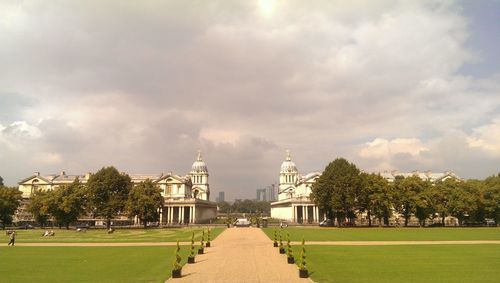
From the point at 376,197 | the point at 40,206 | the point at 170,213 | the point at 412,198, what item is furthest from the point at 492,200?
the point at 40,206

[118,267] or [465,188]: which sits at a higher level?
[465,188]

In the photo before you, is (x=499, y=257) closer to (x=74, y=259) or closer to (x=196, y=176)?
(x=74, y=259)

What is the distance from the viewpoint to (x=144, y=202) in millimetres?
84062

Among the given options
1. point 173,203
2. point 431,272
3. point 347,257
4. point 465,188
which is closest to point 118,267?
point 347,257

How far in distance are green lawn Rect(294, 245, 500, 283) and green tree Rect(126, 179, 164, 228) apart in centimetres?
5561

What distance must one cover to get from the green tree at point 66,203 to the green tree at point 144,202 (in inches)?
442

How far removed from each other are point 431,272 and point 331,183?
6427cm

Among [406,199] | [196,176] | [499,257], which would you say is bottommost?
[499,257]

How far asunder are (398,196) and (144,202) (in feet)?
173

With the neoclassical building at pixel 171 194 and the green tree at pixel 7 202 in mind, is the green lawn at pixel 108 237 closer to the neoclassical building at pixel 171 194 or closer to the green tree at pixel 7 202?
the green tree at pixel 7 202

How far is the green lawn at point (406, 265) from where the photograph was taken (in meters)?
21.9

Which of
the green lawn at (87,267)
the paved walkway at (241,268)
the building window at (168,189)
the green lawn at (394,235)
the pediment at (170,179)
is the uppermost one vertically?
the pediment at (170,179)

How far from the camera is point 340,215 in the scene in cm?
8781

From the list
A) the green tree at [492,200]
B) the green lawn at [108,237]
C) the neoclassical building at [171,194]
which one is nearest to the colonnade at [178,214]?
the neoclassical building at [171,194]
